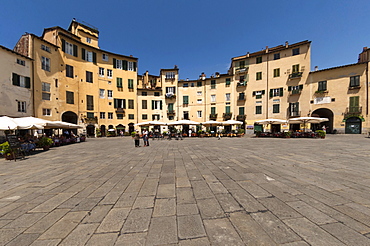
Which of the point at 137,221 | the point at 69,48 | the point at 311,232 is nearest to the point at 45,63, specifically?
the point at 69,48

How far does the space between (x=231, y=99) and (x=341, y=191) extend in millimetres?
29694

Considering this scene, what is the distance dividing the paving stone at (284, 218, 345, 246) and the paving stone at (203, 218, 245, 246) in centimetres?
91

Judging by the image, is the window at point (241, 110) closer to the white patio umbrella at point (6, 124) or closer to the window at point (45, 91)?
the white patio umbrella at point (6, 124)

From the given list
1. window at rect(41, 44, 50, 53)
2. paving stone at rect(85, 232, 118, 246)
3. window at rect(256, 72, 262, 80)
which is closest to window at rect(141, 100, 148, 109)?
window at rect(41, 44, 50, 53)

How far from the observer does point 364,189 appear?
3.40 metres

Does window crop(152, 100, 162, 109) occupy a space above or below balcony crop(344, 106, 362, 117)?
above

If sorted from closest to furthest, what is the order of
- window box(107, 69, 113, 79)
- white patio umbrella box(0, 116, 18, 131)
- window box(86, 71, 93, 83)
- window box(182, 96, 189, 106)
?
white patio umbrella box(0, 116, 18, 131) → window box(86, 71, 93, 83) → window box(107, 69, 113, 79) → window box(182, 96, 189, 106)

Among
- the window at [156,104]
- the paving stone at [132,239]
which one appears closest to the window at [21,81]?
the window at [156,104]

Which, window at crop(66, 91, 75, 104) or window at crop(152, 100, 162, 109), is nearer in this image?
window at crop(66, 91, 75, 104)

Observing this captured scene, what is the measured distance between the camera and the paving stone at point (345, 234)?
6.12 feet

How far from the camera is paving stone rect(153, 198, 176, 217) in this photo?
2.59 metres

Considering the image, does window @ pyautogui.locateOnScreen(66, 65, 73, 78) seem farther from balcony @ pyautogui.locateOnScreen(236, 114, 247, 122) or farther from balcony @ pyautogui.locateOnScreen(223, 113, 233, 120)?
balcony @ pyautogui.locateOnScreen(236, 114, 247, 122)

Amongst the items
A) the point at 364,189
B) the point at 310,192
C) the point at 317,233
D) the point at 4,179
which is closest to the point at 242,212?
the point at 317,233

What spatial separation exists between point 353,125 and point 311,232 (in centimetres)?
3188
